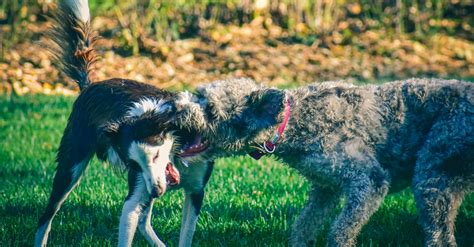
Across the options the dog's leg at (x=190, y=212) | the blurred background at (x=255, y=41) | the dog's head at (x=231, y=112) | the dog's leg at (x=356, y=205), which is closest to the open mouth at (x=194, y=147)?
the dog's head at (x=231, y=112)

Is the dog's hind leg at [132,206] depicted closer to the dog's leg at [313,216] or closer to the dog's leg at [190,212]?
the dog's leg at [190,212]

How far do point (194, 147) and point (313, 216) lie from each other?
1.08 meters

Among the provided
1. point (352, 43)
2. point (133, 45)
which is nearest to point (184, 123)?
point (133, 45)

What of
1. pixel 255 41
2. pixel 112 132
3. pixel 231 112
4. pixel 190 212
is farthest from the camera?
pixel 255 41

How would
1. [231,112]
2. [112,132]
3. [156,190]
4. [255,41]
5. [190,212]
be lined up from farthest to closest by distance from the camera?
[255,41] < [190,212] < [112,132] < [231,112] < [156,190]

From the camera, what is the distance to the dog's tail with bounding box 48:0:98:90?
573 centimetres

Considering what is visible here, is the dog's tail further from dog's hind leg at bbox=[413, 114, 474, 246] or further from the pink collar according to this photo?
dog's hind leg at bbox=[413, 114, 474, 246]

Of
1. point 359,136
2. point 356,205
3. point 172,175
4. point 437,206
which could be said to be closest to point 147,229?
point 172,175

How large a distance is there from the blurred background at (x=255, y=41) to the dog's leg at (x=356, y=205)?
23.9 feet

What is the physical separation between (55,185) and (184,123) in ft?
4.17

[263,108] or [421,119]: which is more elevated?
[263,108]

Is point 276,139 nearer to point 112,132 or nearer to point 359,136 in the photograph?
point 359,136

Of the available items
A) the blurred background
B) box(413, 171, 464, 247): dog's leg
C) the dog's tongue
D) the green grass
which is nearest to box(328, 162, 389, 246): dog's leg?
box(413, 171, 464, 247): dog's leg

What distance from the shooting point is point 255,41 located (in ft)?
45.3
